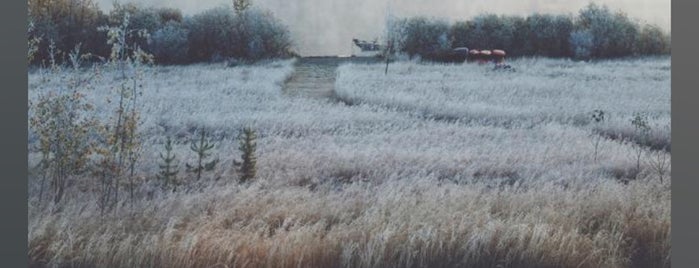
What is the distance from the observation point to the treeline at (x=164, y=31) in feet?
16.9

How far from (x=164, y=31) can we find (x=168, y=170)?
94cm

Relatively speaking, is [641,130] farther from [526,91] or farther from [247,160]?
[247,160]

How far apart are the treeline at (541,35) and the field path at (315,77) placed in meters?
0.36

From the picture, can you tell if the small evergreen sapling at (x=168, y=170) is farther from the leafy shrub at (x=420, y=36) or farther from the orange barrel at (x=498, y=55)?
the orange barrel at (x=498, y=55)

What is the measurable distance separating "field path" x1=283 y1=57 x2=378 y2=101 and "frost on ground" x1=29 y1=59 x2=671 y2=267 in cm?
6

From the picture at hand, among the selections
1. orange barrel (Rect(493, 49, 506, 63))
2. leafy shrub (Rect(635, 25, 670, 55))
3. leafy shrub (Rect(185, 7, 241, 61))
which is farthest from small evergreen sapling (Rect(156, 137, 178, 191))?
leafy shrub (Rect(635, 25, 670, 55))

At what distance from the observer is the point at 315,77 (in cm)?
558

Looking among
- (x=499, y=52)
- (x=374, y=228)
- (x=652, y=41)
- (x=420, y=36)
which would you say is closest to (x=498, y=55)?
(x=499, y=52)

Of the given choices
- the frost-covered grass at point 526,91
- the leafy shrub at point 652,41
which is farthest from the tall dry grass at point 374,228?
the leafy shrub at point 652,41

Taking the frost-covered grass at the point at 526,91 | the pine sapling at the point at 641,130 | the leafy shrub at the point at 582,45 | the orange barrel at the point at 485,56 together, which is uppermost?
the leafy shrub at the point at 582,45

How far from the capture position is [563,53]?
5695mm

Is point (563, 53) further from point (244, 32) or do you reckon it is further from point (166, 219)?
point (166, 219)

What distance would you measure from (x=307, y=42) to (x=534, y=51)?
162 centimetres

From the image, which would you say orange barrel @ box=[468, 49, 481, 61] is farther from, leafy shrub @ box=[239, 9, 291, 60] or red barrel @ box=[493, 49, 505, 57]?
leafy shrub @ box=[239, 9, 291, 60]
